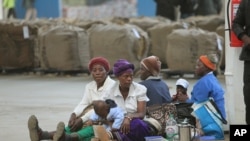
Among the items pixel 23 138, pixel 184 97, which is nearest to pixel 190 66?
pixel 184 97

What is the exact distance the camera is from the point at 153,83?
767cm

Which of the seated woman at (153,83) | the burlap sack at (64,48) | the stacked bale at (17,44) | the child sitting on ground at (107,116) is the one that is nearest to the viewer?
the child sitting on ground at (107,116)

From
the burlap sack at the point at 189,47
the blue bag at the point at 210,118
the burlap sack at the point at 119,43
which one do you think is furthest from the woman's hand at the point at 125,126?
the burlap sack at the point at 119,43

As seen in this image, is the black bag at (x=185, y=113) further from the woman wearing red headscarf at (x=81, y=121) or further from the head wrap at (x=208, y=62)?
the woman wearing red headscarf at (x=81, y=121)

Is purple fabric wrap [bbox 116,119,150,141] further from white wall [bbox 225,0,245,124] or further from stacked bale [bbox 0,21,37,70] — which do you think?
stacked bale [bbox 0,21,37,70]

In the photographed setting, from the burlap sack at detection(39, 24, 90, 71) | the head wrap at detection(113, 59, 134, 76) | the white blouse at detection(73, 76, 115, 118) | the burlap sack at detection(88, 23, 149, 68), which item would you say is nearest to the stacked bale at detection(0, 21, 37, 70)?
the burlap sack at detection(39, 24, 90, 71)

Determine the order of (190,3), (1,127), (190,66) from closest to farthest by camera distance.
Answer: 1. (1,127)
2. (190,66)
3. (190,3)

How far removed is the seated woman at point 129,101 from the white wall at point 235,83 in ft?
3.62

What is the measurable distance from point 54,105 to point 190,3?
1008 centimetres

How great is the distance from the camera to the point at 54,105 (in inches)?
432

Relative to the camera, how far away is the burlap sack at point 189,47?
13.8 m

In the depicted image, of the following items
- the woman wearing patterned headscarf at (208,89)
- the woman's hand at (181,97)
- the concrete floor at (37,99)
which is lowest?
the concrete floor at (37,99)

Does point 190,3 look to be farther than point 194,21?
Yes

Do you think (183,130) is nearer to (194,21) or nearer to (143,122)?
(143,122)
